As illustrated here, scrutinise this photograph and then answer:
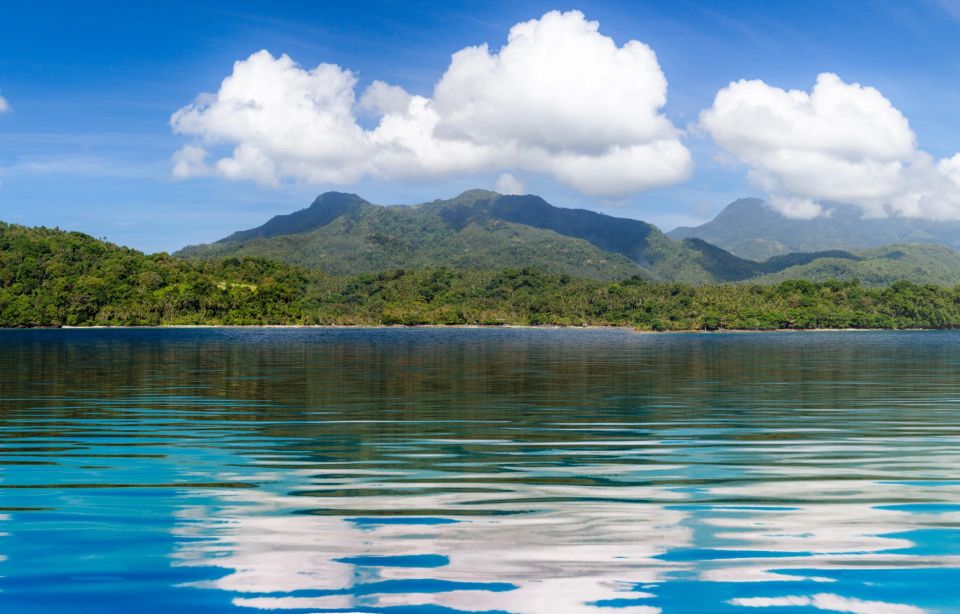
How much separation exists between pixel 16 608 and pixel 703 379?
4691cm

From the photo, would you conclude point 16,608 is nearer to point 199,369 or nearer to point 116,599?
point 116,599

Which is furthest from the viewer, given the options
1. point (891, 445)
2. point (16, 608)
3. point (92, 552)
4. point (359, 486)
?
point (891, 445)

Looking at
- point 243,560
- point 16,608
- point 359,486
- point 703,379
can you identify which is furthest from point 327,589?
point 703,379

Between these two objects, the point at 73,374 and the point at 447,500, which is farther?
the point at 73,374

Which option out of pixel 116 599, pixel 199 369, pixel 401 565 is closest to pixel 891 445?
pixel 401 565

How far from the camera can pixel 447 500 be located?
15.0 m

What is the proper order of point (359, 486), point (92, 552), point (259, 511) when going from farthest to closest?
point (359, 486) → point (259, 511) → point (92, 552)

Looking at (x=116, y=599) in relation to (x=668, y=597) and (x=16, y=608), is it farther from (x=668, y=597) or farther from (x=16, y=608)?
(x=668, y=597)

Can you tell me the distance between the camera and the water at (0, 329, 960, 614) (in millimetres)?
10094

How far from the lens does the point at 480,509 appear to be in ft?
46.3

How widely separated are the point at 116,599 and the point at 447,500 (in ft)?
21.4

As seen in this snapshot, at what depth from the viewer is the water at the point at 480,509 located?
1009cm

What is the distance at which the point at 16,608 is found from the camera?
973 centimetres

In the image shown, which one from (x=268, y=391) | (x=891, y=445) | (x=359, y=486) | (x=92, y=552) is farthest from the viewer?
(x=268, y=391)
